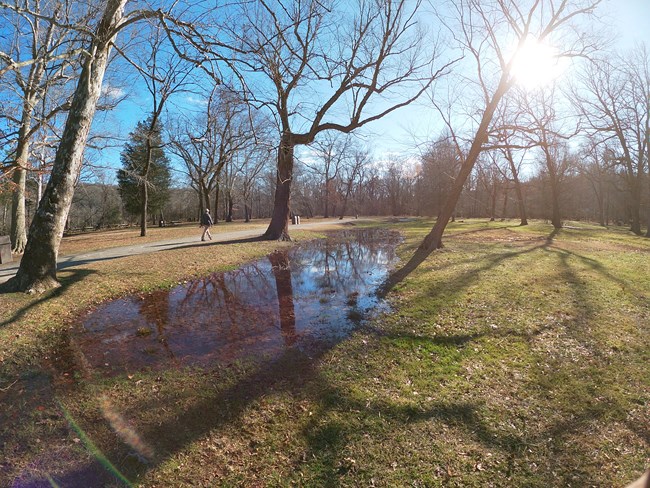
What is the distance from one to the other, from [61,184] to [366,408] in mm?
7384

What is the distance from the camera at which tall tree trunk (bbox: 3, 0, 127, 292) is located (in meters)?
6.82

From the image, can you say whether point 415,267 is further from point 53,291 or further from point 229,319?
point 53,291

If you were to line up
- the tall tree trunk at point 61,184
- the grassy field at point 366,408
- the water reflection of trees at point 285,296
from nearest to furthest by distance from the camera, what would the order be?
the grassy field at point 366,408, the water reflection of trees at point 285,296, the tall tree trunk at point 61,184

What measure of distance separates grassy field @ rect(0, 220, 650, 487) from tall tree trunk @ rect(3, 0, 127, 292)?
0.65m

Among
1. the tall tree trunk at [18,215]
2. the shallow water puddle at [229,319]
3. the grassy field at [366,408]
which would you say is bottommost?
the grassy field at [366,408]

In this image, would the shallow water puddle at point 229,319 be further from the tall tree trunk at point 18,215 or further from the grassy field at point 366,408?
the tall tree trunk at point 18,215

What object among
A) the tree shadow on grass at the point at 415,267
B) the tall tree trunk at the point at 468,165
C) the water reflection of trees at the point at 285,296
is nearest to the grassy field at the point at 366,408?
the water reflection of trees at the point at 285,296

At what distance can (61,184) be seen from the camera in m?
6.91

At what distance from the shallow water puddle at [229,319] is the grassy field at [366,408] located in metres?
0.41

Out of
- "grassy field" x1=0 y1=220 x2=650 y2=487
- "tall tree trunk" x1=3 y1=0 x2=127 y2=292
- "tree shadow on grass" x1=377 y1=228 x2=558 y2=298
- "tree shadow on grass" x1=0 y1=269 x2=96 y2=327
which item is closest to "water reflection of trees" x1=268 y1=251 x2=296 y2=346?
"grassy field" x1=0 y1=220 x2=650 y2=487

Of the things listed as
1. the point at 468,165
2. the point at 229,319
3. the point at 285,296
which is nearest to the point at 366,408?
the point at 229,319

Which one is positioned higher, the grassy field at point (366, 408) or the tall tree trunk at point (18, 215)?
the tall tree trunk at point (18, 215)

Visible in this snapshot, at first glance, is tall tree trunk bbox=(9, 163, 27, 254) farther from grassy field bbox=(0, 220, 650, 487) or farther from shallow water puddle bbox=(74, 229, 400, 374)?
grassy field bbox=(0, 220, 650, 487)

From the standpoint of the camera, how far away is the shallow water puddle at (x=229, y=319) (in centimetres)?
515
